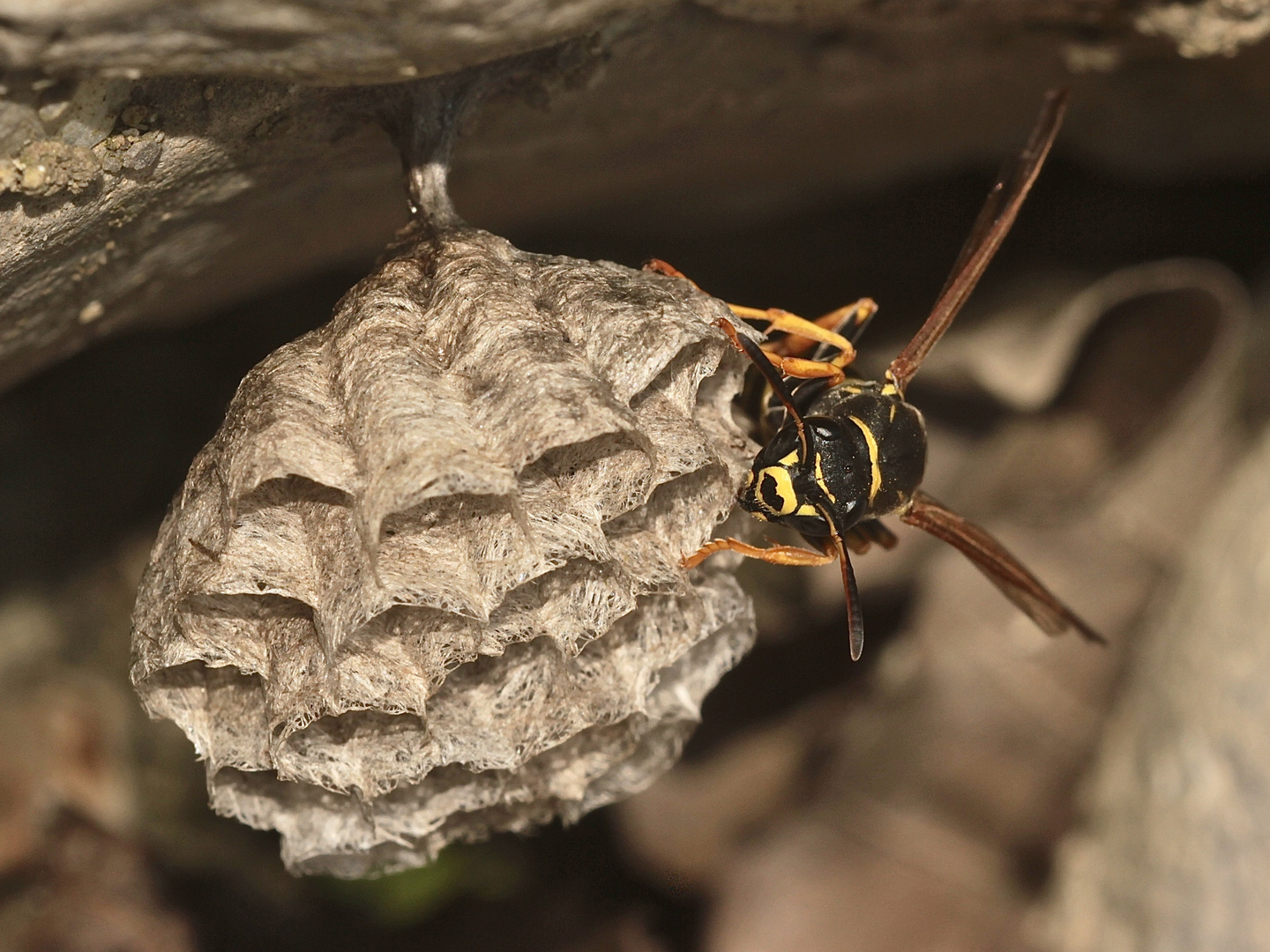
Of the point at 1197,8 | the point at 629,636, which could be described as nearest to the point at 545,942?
the point at 629,636

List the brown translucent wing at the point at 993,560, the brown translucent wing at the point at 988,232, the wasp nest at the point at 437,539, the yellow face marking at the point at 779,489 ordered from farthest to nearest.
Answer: the brown translucent wing at the point at 993,560
the brown translucent wing at the point at 988,232
the yellow face marking at the point at 779,489
the wasp nest at the point at 437,539

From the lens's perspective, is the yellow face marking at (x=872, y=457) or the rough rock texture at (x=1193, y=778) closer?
the yellow face marking at (x=872, y=457)

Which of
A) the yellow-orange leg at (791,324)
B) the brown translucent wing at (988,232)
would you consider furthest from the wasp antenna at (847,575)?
the brown translucent wing at (988,232)

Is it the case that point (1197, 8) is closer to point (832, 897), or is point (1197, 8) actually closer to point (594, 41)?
point (594, 41)

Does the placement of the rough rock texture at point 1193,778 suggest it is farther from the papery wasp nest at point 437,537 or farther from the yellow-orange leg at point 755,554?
the papery wasp nest at point 437,537

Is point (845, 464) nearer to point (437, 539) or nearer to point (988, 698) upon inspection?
point (437, 539)
